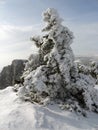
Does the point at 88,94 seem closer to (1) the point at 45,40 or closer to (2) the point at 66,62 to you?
(2) the point at 66,62

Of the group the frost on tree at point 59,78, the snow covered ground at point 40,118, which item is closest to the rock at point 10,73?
the frost on tree at point 59,78

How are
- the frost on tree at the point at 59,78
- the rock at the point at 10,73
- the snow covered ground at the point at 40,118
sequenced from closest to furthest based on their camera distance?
the snow covered ground at the point at 40,118
the frost on tree at the point at 59,78
the rock at the point at 10,73

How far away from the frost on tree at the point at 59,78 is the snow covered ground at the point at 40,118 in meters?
0.65

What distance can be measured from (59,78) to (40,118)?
2.51 m

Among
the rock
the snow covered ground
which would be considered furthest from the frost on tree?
the rock

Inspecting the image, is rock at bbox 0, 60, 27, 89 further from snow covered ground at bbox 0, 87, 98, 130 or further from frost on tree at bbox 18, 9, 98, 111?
snow covered ground at bbox 0, 87, 98, 130

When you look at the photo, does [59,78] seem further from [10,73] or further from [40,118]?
[10,73]

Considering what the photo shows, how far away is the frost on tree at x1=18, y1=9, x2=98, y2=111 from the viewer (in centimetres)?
1261

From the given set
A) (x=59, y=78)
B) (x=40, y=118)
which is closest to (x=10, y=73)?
(x=59, y=78)

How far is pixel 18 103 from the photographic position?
1290 centimetres

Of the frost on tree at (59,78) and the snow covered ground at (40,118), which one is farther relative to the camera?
the frost on tree at (59,78)

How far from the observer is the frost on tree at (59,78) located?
1261 centimetres

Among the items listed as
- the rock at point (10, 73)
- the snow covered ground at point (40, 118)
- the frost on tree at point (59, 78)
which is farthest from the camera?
the rock at point (10, 73)

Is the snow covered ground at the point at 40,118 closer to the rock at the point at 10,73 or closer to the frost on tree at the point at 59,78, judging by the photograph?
the frost on tree at the point at 59,78
